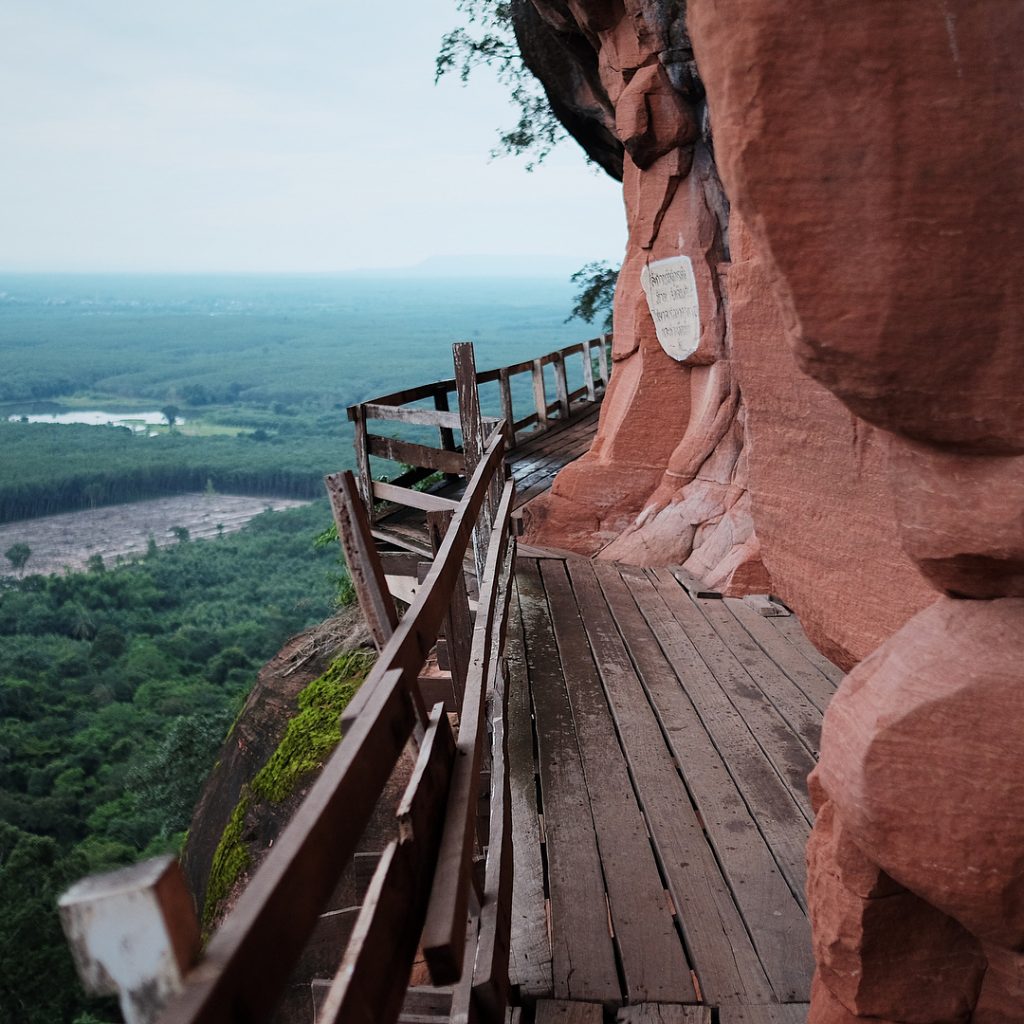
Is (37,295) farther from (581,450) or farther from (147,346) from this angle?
(581,450)

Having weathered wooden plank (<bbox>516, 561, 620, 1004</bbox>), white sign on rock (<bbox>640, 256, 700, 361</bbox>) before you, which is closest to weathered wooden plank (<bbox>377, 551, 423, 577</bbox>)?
weathered wooden plank (<bbox>516, 561, 620, 1004</bbox>)

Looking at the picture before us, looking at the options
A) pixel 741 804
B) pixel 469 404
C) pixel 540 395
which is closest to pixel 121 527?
pixel 540 395

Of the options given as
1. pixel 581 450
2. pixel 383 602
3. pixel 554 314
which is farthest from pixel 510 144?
pixel 554 314

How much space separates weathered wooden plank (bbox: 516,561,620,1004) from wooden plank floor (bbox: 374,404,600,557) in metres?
3.02

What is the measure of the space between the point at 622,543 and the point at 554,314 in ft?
411

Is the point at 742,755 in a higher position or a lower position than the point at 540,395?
lower

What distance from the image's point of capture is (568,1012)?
2285 millimetres

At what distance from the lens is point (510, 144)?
50.2 ft

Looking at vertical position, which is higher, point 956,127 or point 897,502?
point 956,127

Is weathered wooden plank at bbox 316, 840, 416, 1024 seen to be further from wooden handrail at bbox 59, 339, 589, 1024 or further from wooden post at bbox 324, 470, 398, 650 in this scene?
wooden post at bbox 324, 470, 398, 650

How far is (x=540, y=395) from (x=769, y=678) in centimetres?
844

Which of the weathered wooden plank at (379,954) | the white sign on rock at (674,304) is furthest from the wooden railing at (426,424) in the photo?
the weathered wooden plank at (379,954)

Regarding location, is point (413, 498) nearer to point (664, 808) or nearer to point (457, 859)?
point (664, 808)

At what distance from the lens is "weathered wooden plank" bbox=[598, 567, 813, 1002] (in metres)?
2.53
